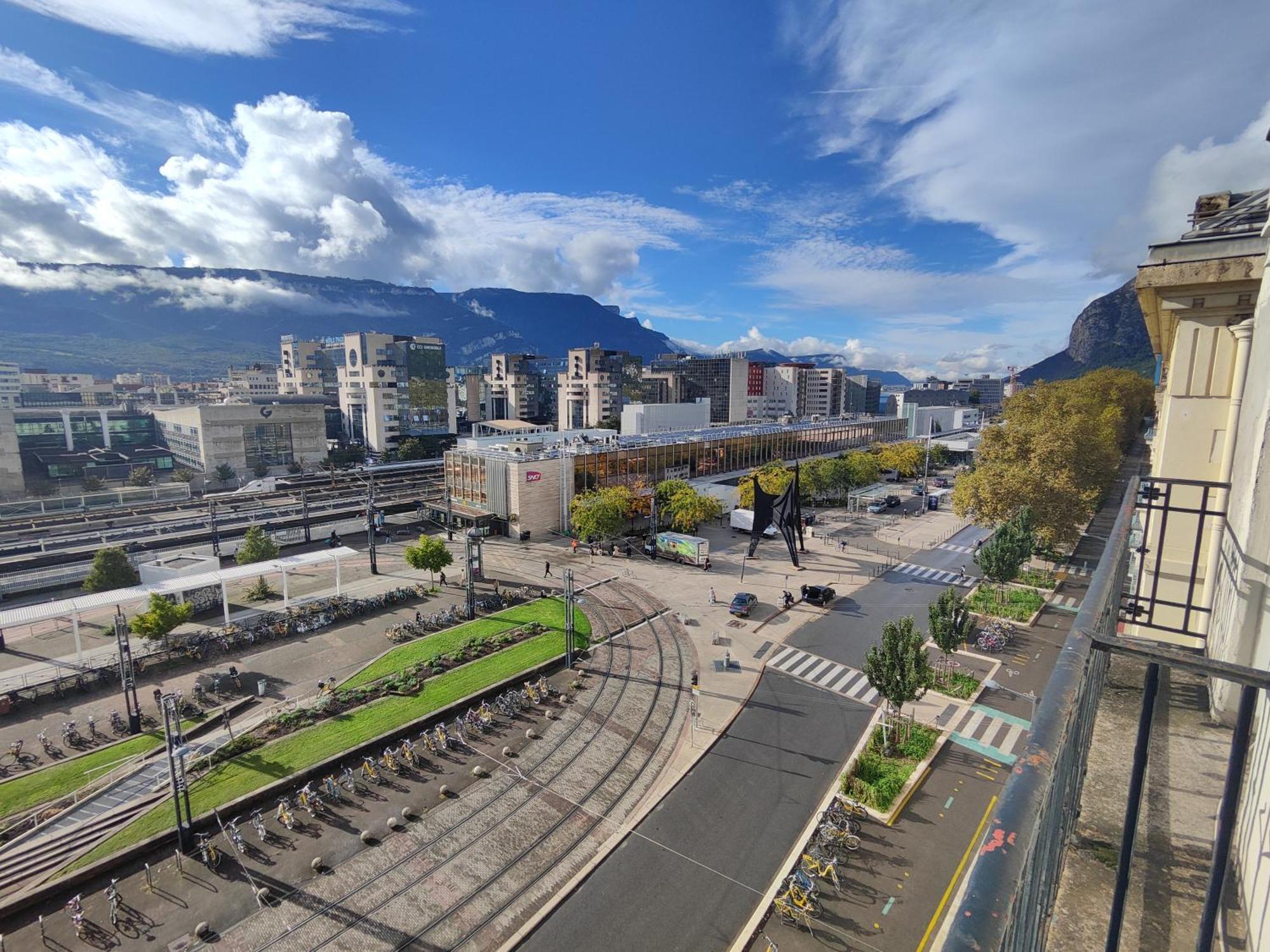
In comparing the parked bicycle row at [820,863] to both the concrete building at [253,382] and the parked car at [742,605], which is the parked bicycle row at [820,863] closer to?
the parked car at [742,605]

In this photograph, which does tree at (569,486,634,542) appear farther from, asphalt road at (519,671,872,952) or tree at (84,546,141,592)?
tree at (84,546,141,592)

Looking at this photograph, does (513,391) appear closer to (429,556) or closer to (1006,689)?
(429,556)

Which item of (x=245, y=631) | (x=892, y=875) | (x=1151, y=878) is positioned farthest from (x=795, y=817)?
(x=245, y=631)

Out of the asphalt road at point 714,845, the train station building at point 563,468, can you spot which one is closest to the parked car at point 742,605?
the asphalt road at point 714,845

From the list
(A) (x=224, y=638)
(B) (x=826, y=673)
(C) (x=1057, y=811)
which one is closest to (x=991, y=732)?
(B) (x=826, y=673)

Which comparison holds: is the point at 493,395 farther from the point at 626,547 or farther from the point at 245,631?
the point at 245,631

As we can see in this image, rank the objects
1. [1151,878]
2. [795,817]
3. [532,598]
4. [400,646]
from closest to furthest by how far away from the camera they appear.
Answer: [1151,878] → [795,817] → [400,646] → [532,598]
